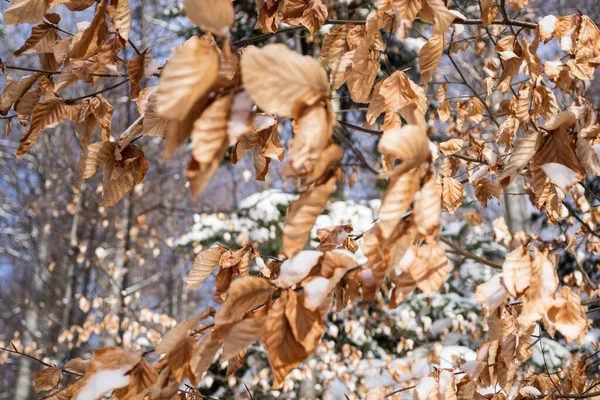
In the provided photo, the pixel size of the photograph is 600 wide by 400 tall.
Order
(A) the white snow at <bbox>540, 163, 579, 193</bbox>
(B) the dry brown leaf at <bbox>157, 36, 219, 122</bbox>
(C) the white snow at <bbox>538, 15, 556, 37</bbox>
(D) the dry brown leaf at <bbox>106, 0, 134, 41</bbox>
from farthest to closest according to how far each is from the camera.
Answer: (C) the white snow at <bbox>538, 15, 556, 37</bbox>
(D) the dry brown leaf at <bbox>106, 0, 134, 41</bbox>
(A) the white snow at <bbox>540, 163, 579, 193</bbox>
(B) the dry brown leaf at <bbox>157, 36, 219, 122</bbox>

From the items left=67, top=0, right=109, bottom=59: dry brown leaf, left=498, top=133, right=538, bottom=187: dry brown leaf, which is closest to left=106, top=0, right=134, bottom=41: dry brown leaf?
left=67, top=0, right=109, bottom=59: dry brown leaf

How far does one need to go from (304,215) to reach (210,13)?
0.27 metres

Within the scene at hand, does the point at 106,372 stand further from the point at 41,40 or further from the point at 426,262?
the point at 41,40

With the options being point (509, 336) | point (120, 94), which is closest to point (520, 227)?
point (509, 336)

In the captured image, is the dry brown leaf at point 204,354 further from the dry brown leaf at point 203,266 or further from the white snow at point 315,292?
the dry brown leaf at point 203,266

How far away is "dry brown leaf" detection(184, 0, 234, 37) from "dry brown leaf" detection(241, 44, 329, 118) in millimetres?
47

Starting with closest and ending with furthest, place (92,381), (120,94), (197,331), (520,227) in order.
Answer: (92,381), (197,331), (520,227), (120,94)

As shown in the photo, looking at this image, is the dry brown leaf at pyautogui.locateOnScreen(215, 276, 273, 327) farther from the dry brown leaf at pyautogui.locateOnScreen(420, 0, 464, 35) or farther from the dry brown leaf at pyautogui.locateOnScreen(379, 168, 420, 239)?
the dry brown leaf at pyautogui.locateOnScreen(420, 0, 464, 35)

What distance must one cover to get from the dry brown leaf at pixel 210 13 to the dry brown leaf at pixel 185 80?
32 millimetres

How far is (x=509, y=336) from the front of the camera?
3.78ft

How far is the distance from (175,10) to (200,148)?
5.92 m

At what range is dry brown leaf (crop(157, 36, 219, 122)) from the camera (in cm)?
55

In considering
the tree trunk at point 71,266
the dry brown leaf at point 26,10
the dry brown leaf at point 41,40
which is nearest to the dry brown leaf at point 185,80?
the dry brown leaf at point 26,10

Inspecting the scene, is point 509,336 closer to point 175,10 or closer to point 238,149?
point 238,149
